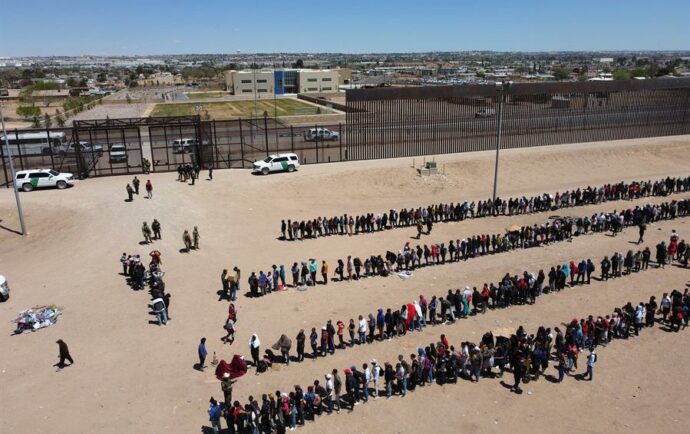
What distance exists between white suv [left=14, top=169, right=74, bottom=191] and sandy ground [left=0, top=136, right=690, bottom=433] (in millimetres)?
970

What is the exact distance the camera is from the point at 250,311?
19047 millimetres

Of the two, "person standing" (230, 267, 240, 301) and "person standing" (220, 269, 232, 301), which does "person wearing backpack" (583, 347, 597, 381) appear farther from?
"person standing" (220, 269, 232, 301)

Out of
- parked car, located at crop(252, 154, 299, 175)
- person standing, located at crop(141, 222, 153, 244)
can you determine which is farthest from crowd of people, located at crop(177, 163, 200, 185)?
person standing, located at crop(141, 222, 153, 244)

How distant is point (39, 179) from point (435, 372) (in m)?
26.8

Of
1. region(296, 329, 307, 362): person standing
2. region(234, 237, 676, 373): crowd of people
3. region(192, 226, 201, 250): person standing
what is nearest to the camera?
region(296, 329, 307, 362): person standing

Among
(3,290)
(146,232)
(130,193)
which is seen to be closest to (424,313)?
(146,232)

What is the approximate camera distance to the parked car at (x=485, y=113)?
4925 centimetres

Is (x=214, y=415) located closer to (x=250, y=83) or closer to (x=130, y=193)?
(x=130, y=193)

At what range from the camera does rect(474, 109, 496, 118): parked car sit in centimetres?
4925

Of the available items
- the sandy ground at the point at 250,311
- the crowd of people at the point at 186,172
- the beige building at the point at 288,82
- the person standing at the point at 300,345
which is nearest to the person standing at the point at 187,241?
the sandy ground at the point at 250,311

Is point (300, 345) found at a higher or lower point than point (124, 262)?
lower

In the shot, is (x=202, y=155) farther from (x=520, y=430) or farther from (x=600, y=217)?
(x=520, y=430)

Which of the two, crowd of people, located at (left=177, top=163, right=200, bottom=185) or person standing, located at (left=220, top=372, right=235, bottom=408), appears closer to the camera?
person standing, located at (left=220, top=372, right=235, bottom=408)

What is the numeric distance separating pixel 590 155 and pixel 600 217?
18294mm
